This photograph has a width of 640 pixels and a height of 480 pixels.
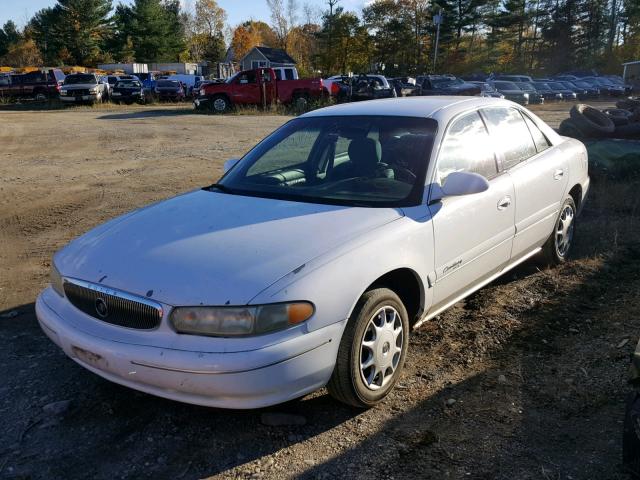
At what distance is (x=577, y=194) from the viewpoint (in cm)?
558

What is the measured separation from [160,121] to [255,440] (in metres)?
20.0

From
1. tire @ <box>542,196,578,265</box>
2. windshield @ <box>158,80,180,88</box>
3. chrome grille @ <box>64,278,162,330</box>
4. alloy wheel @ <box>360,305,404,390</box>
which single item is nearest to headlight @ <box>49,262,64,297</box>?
chrome grille @ <box>64,278,162,330</box>

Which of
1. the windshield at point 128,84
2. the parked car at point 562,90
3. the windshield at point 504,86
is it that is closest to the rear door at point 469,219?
the windshield at point 504,86

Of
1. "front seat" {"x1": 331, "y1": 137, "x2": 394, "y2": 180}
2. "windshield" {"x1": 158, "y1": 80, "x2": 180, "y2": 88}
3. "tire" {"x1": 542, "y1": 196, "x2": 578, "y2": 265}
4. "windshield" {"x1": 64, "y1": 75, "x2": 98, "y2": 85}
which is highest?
"windshield" {"x1": 64, "y1": 75, "x2": 98, "y2": 85}

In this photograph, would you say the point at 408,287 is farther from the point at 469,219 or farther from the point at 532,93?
the point at 532,93

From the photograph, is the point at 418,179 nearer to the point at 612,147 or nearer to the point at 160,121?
the point at 612,147

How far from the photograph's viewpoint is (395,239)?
3.25 m

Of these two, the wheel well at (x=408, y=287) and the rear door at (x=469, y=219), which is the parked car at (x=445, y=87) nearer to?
the rear door at (x=469, y=219)

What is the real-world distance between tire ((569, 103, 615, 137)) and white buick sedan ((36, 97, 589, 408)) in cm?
548

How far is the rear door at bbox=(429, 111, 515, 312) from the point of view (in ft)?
12.0

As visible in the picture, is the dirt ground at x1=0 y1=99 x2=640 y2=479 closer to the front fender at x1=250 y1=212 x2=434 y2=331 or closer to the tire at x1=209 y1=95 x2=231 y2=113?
the front fender at x1=250 y1=212 x2=434 y2=331

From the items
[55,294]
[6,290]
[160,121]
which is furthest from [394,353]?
[160,121]

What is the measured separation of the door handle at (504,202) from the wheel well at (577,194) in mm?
1520

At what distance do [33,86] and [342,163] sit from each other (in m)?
35.1
